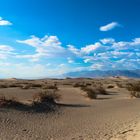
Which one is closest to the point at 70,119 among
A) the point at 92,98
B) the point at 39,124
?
the point at 39,124

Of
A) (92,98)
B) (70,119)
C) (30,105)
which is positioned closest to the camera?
(70,119)

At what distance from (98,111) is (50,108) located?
331 centimetres

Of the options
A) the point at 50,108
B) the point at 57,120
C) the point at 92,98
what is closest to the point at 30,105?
the point at 50,108

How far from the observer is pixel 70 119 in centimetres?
1792

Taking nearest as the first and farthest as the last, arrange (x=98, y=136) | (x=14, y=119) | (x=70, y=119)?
(x=98, y=136), (x=14, y=119), (x=70, y=119)

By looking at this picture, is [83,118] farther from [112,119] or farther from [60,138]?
[60,138]

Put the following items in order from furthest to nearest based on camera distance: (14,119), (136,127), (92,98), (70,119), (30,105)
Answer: (92,98) < (30,105) < (70,119) < (14,119) < (136,127)

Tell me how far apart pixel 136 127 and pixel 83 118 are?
397 cm

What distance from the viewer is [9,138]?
12992 millimetres

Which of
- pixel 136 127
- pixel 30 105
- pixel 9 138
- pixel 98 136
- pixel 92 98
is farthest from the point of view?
pixel 92 98

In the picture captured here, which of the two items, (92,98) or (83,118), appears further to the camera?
(92,98)

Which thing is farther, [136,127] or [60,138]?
[136,127]

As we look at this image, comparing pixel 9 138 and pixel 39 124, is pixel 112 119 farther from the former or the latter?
pixel 9 138

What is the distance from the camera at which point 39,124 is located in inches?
635
